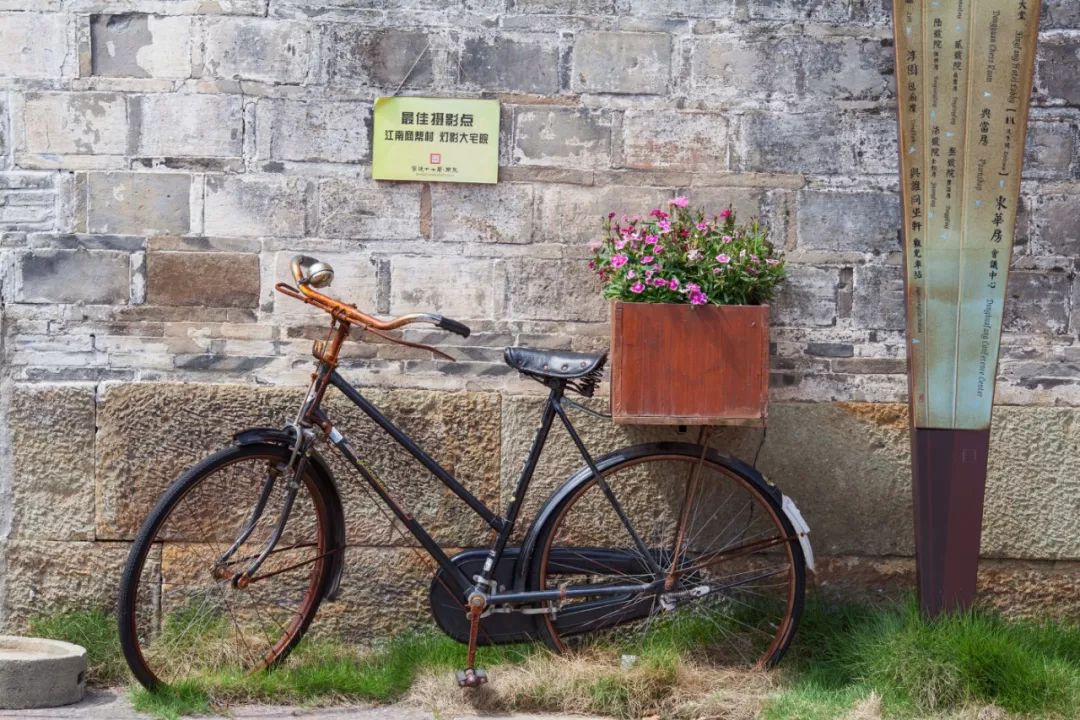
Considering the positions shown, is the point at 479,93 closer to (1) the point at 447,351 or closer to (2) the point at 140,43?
(1) the point at 447,351

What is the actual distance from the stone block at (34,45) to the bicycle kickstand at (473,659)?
239 centimetres

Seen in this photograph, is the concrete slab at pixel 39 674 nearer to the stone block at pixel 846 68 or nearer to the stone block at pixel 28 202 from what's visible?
the stone block at pixel 28 202

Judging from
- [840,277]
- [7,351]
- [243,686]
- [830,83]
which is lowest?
[243,686]

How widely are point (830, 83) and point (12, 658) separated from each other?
3.41 m

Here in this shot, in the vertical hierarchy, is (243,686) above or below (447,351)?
below

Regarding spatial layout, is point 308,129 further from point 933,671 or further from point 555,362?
point 933,671

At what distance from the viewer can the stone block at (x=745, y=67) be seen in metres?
4.57

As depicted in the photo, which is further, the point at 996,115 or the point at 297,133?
the point at 297,133

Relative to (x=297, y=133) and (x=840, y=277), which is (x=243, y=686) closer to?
(x=297, y=133)

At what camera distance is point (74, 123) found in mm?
4531

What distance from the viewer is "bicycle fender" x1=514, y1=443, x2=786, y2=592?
4.26 m

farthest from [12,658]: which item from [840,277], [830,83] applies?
[830,83]

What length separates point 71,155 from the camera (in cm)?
455

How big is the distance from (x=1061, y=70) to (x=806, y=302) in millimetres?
1243
